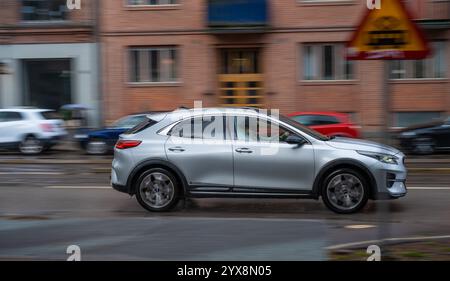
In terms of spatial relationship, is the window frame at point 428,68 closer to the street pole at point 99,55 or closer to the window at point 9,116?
the street pole at point 99,55

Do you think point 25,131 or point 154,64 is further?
point 154,64

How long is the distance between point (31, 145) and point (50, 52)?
20.0 ft

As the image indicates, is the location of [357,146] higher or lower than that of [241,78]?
lower

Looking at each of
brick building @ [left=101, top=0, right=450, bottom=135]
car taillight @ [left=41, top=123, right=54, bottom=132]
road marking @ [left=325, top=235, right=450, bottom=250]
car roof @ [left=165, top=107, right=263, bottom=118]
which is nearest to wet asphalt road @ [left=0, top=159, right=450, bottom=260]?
road marking @ [left=325, top=235, right=450, bottom=250]

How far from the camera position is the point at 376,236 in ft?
23.7

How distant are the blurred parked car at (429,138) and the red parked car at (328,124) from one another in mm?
2009

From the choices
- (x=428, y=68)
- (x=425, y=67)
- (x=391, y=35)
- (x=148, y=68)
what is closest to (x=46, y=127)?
(x=148, y=68)

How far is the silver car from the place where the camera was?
8922mm

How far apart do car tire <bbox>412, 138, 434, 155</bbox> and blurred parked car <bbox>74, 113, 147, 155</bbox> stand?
8.30 metres

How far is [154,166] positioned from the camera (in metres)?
9.23

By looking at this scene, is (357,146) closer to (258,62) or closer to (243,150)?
(243,150)

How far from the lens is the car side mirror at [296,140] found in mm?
8953

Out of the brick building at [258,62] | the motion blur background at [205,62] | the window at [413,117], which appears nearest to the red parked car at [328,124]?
the motion blur background at [205,62]

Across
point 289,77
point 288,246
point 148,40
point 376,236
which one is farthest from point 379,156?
point 148,40
